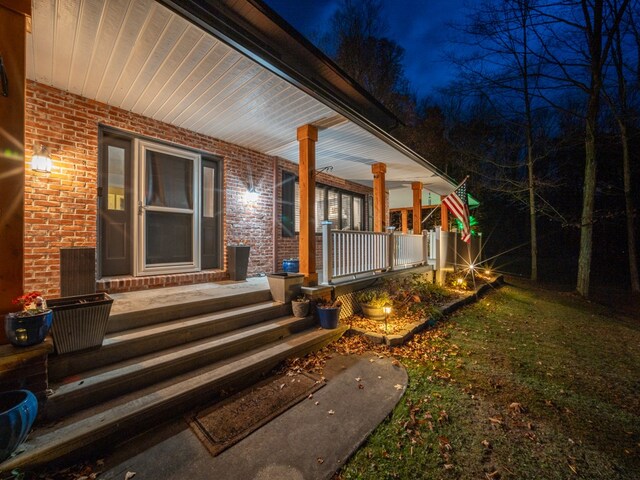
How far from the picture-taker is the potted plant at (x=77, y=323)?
2.48 metres

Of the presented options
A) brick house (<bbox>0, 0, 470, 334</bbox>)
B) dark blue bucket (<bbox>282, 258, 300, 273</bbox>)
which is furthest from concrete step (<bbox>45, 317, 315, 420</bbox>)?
dark blue bucket (<bbox>282, 258, 300, 273</bbox>)

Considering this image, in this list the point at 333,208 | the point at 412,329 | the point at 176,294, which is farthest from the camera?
the point at 333,208

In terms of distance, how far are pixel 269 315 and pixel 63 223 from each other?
320 cm

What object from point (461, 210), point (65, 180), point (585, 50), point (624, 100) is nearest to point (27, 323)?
point (65, 180)

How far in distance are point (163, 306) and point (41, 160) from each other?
257 cm

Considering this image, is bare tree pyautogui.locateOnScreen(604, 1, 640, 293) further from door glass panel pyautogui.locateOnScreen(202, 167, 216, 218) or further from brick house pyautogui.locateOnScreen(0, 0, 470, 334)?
door glass panel pyautogui.locateOnScreen(202, 167, 216, 218)

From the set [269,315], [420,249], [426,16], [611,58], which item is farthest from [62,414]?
[426,16]

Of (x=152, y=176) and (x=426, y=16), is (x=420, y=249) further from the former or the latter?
(x=426, y=16)

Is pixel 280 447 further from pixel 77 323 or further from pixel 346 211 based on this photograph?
pixel 346 211

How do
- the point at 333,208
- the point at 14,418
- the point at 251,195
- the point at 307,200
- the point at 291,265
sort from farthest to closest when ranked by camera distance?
the point at 333,208 < the point at 291,265 < the point at 251,195 < the point at 307,200 < the point at 14,418

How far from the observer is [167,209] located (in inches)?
Answer: 199

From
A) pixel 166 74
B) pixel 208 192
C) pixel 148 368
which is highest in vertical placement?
pixel 166 74

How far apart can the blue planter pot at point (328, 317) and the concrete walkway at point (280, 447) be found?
1403 mm

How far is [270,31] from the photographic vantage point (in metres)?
5.90
